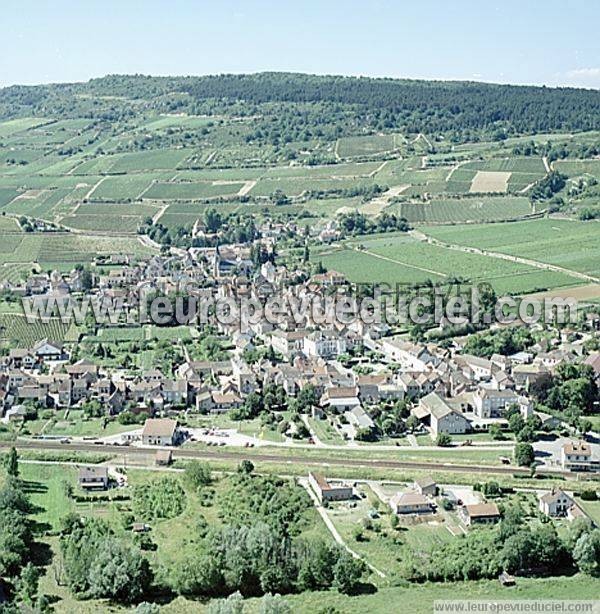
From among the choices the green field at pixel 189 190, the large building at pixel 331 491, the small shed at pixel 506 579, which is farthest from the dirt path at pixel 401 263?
the small shed at pixel 506 579

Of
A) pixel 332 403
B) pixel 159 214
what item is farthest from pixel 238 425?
pixel 159 214

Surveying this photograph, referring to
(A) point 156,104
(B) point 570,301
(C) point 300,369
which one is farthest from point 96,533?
(A) point 156,104

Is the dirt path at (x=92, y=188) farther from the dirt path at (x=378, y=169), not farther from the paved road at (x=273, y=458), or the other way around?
the paved road at (x=273, y=458)

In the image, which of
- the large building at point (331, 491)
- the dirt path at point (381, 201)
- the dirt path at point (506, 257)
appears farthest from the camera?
→ the dirt path at point (381, 201)

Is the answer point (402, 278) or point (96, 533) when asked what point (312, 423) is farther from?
point (402, 278)

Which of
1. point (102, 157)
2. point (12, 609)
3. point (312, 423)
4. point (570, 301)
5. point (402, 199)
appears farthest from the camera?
point (102, 157)

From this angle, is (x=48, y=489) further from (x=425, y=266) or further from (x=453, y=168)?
(x=453, y=168)
